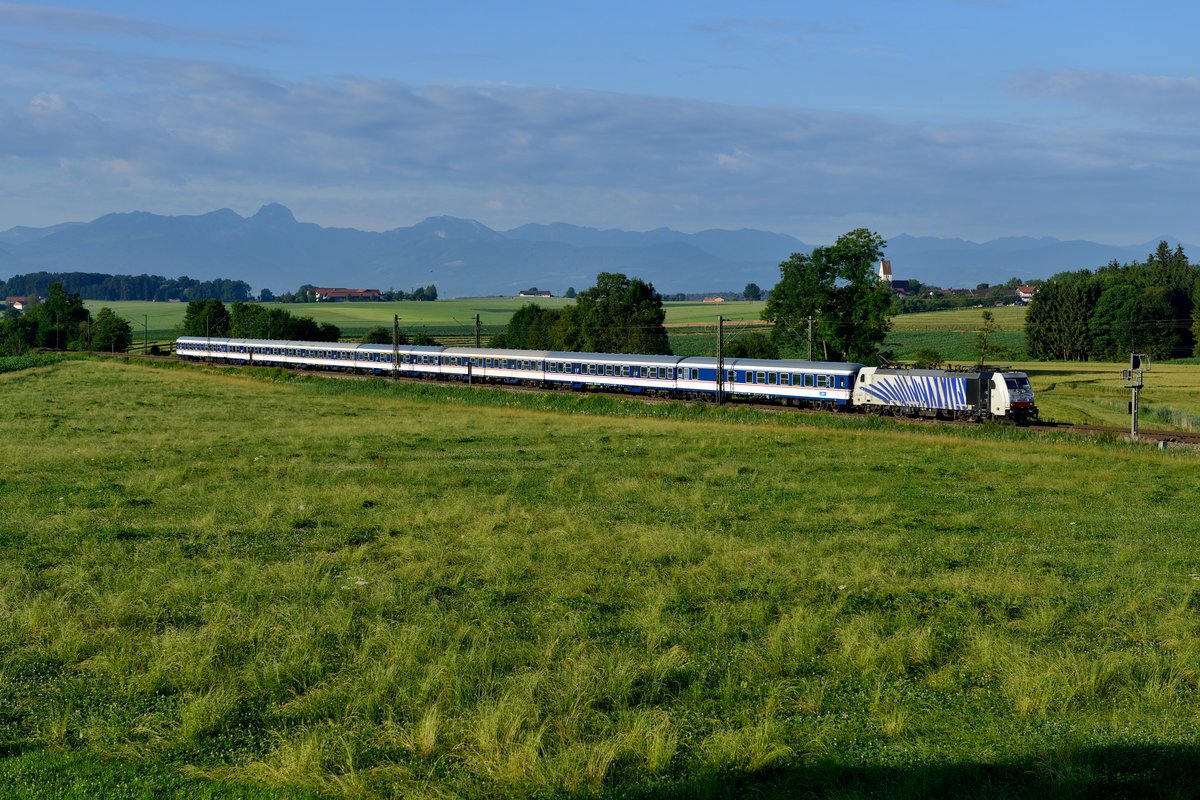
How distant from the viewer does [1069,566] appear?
779 inches

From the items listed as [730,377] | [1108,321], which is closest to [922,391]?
[730,377]

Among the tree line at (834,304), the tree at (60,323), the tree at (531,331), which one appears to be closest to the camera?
the tree line at (834,304)

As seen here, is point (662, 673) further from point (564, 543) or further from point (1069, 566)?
point (1069, 566)

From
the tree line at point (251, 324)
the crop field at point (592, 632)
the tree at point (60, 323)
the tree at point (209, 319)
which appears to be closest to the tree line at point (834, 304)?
the crop field at point (592, 632)

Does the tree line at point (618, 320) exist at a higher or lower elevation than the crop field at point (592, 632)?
higher

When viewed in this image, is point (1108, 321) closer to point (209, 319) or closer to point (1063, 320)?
point (1063, 320)

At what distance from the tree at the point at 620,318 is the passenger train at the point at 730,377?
2729 centimetres

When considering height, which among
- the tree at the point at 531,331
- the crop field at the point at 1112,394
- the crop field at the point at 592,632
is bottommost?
the crop field at the point at 592,632

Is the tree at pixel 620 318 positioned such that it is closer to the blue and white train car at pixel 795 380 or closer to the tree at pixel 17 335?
the blue and white train car at pixel 795 380

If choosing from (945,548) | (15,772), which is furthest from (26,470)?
(945,548)

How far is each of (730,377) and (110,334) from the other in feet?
373

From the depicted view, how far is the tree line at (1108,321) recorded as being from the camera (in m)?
124

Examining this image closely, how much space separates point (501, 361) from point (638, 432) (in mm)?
32186

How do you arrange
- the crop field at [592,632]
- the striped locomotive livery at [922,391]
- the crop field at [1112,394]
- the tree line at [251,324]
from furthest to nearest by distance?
1. the tree line at [251,324]
2. the crop field at [1112,394]
3. the striped locomotive livery at [922,391]
4. the crop field at [592,632]
